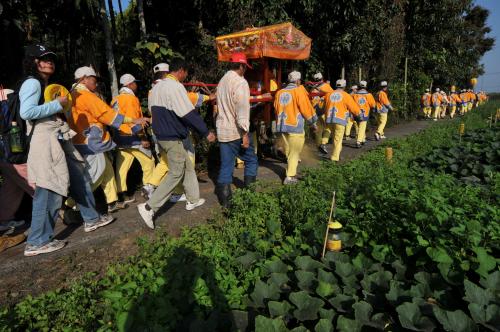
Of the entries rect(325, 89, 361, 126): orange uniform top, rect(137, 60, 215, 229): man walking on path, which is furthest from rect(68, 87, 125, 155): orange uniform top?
rect(325, 89, 361, 126): orange uniform top

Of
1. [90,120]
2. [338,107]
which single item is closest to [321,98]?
[338,107]

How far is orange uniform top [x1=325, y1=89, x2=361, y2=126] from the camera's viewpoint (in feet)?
25.6

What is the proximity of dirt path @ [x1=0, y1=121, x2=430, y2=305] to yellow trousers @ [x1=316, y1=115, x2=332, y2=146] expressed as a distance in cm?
449

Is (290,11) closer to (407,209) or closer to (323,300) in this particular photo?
(407,209)

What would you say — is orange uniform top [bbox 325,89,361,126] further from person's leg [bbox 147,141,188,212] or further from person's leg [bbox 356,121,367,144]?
person's leg [bbox 147,141,188,212]

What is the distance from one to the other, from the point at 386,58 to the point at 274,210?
14.0m

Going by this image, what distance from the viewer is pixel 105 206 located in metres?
5.29

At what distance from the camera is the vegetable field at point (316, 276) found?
89.9 inches

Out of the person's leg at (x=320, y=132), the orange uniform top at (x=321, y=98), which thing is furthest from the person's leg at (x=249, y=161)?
the orange uniform top at (x=321, y=98)

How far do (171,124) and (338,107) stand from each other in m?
4.84

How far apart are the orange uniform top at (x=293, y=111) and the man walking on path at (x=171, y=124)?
7.04 ft

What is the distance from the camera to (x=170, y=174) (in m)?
4.29

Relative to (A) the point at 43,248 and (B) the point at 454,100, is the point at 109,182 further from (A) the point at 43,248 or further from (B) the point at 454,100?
(B) the point at 454,100

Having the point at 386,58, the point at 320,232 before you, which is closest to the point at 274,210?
the point at 320,232
